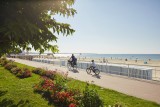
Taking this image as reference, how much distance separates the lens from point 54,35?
8.01 m

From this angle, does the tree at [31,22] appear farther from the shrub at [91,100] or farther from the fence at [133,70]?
the fence at [133,70]

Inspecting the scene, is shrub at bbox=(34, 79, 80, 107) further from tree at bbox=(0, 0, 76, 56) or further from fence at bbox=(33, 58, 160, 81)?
fence at bbox=(33, 58, 160, 81)

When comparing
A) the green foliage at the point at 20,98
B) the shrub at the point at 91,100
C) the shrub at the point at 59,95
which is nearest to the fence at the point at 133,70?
the shrub at the point at 59,95

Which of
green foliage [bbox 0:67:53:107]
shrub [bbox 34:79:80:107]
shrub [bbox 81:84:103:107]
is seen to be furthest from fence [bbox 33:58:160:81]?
shrub [bbox 81:84:103:107]

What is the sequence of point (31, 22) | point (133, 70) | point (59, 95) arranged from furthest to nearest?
point (133, 70)
point (59, 95)
point (31, 22)

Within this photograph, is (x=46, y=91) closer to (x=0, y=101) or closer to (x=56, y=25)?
(x=0, y=101)

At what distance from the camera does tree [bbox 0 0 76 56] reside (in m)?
5.80

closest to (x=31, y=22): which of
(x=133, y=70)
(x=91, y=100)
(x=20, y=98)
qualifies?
(x=91, y=100)

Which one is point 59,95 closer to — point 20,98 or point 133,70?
point 20,98

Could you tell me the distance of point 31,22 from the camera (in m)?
7.18

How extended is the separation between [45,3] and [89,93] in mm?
4125

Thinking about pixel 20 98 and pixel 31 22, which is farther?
pixel 20 98

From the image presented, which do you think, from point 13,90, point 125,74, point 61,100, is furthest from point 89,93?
point 125,74

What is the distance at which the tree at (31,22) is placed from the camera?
5.80 m
